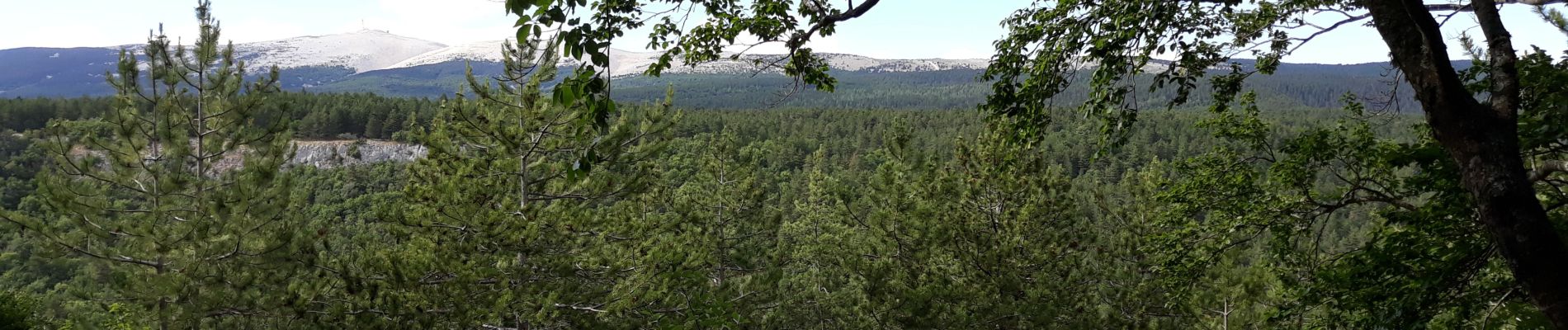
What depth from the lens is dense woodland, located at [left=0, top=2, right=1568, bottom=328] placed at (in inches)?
211

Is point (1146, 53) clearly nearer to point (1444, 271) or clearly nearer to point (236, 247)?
point (1444, 271)

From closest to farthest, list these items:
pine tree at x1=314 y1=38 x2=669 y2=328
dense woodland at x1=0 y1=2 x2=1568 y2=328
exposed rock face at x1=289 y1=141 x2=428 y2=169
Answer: dense woodland at x1=0 y1=2 x2=1568 y2=328, pine tree at x1=314 y1=38 x2=669 y2=328, exposed rock face at x1=289 y1=141 x2=428 y2=169

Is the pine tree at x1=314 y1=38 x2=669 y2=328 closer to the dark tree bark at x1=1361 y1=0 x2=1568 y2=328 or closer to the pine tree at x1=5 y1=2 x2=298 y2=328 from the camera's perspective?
A: the pine tree at x1=5 y1=2 x2=298 y2=328

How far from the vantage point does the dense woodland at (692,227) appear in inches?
211

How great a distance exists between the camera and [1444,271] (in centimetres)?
416

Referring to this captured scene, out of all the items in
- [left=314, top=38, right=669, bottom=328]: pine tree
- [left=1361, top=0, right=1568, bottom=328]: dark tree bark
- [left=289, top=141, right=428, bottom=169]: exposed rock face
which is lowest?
[left=289, top=141, right=428, bottom=169]: exposed rock face

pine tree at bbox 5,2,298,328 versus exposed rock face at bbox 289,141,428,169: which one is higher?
pine tree at bbox 5,2,298,328

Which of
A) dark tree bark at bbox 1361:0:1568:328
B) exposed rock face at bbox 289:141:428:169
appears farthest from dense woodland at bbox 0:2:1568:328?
exposed rock face at bbox 289:141:428:169

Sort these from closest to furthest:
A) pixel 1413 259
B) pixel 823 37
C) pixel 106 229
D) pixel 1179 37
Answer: pixel 823 37 → pixel 1179 37 → pixel 1413 259 → pixel 106 229

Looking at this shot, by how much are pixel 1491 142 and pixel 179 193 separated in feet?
42.6

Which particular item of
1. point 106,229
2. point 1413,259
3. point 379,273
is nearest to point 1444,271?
point 1413,259

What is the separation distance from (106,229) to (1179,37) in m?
12.1

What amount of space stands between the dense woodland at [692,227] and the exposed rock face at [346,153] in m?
75.2

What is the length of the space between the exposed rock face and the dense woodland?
75196 mm
